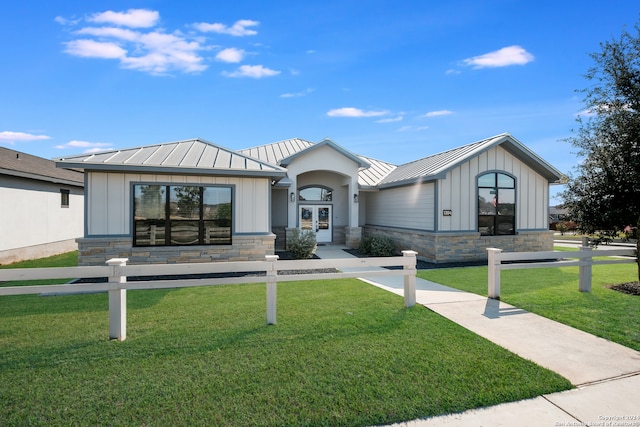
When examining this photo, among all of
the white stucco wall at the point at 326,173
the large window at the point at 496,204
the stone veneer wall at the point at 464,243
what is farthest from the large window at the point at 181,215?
the large window at the point at 496,204

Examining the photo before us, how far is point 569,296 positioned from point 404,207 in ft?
27.6

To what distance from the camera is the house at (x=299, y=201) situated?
33.2ft

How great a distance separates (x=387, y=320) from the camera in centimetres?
553

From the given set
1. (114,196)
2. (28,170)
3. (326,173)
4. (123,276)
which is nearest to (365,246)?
(326,173)

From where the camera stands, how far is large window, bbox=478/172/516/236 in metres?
13.6

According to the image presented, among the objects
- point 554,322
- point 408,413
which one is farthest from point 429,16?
point 408,413

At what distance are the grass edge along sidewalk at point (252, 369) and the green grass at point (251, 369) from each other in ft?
0.05

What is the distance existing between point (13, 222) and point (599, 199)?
65.1ft

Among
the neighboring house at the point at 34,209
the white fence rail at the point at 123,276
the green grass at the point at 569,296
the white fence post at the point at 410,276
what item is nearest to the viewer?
the white fence rail at the point at 123,276

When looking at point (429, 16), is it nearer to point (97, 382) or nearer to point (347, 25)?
point (347, 25)

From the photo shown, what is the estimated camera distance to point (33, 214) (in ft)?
45.8

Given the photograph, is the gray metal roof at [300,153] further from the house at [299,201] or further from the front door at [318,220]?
Answer: the front door at [318,220]

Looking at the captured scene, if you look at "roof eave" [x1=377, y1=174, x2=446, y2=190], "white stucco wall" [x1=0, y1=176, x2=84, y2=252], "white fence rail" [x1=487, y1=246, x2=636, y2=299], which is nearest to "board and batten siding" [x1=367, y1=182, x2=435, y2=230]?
"roof eave" [x1=377, y1=174, x2=446, y2=190]

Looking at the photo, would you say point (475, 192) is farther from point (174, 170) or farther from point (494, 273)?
point (174, 170)
